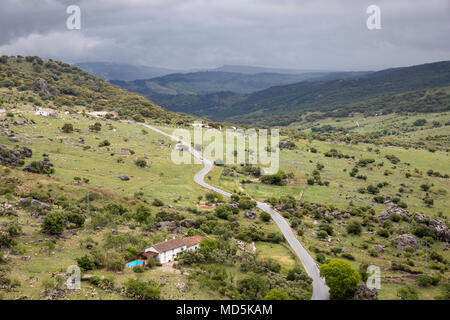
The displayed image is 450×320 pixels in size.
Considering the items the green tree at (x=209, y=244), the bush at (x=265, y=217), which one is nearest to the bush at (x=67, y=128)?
the bush at (x=265, y=217)

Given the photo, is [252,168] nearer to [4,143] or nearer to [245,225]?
[245,225]

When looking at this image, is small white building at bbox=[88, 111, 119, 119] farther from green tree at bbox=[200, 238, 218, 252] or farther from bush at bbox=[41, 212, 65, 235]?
green tree at bbox=[200, 238, 218, 252]

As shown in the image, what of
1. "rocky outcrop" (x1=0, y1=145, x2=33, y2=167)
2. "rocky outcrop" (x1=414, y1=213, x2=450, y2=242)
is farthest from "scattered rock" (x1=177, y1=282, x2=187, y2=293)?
"rocky outcrop" (x1=0, y1=145, x2=33, y2=167)

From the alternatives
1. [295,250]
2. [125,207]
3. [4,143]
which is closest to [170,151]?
[4,143]

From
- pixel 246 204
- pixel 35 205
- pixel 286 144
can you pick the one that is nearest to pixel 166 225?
pixel 35 205

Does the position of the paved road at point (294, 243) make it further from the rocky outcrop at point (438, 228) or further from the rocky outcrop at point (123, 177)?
the rocky outcrop at point (438, 228)
